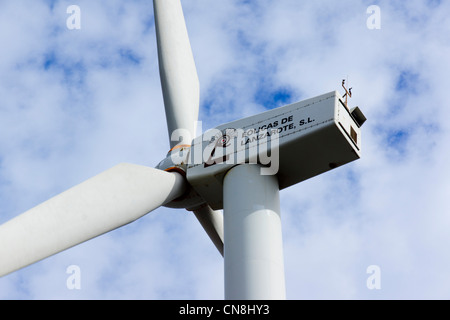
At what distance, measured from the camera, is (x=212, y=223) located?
57.1ft

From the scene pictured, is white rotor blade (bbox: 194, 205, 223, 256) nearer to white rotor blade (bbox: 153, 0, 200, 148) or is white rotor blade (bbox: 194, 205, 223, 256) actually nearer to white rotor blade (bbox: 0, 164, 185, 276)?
white rotor blade (bbox: 0, 164, 185, 276)

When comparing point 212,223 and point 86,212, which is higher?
point 212,223

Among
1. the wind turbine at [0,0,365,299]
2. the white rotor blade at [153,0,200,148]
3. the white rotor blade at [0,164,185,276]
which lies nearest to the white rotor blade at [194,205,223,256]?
the wind turbine at [0,0,365,299]

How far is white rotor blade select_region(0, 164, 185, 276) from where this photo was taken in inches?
501

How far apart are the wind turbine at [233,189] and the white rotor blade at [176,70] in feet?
3.05

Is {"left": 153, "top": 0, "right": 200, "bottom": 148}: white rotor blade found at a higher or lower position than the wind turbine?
higher

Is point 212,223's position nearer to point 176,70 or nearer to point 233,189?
point 233,189

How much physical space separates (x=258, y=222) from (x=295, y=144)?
1.67m

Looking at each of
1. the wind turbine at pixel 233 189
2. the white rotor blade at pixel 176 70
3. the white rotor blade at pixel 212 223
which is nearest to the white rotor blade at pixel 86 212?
the wind turbine at pixel 233 189

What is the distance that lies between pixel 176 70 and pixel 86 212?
538cm

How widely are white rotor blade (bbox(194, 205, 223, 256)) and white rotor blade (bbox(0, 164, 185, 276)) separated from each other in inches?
56.3

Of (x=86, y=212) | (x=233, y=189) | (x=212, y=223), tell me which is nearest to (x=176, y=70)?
(x=212, y=223)
